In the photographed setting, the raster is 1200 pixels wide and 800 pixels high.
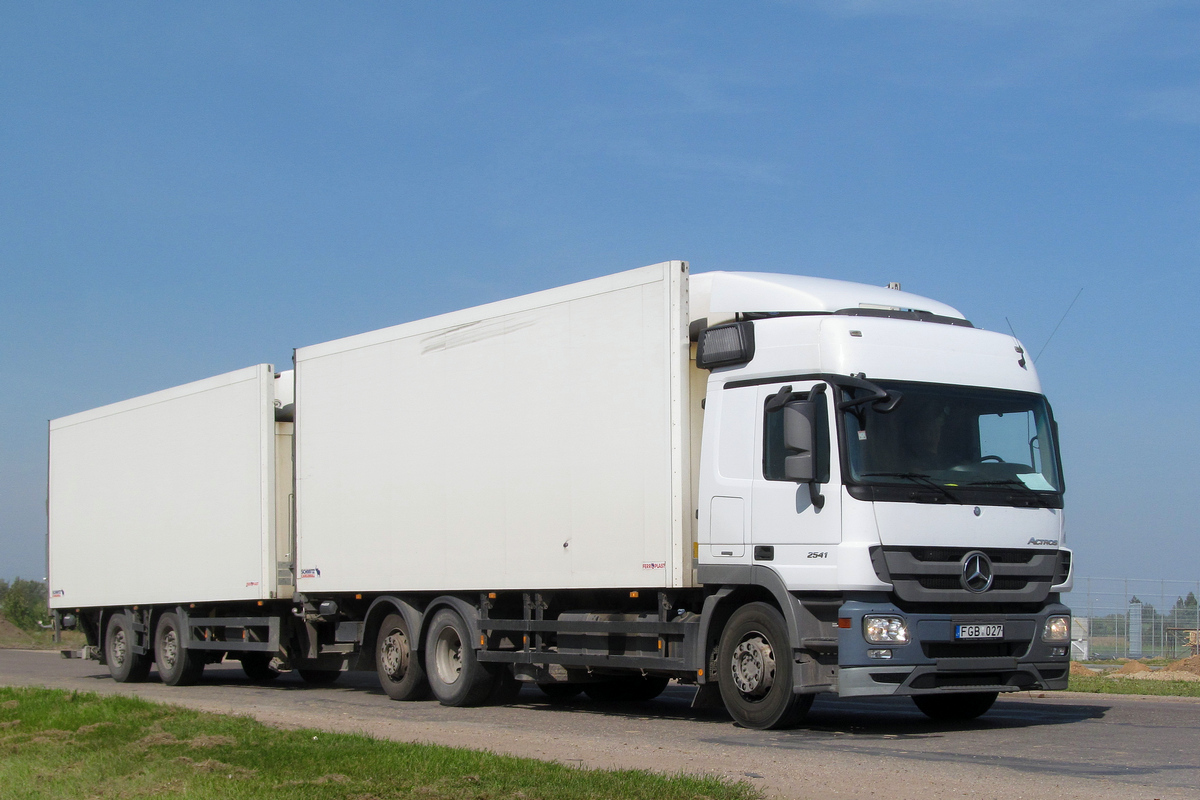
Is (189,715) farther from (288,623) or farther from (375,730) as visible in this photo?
(288,623)

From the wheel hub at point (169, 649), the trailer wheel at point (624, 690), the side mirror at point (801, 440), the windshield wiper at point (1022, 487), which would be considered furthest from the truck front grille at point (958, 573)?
the wheel hub at point (169, 649)

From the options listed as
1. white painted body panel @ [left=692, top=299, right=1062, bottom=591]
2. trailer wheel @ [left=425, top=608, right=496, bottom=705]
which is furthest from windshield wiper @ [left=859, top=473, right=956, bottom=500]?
trailer wheel @ [left=425, top=608, right=496, bottom=705]

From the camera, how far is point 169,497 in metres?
18.5

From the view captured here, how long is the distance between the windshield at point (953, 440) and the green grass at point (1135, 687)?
6.32 meters

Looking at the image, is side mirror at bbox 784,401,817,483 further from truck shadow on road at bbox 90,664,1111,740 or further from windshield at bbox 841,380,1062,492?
truck shadow on road at bbox 90,664,1111,740

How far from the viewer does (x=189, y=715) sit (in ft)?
39.2

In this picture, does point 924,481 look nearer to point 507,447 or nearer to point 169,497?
point 507,447

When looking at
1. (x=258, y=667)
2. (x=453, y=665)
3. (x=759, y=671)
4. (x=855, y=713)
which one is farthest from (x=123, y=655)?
(x=759, y=671)

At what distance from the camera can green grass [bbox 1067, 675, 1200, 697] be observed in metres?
16.4

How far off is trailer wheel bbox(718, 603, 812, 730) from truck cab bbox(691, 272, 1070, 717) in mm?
220

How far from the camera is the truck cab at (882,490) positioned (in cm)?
995

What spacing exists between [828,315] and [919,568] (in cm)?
215

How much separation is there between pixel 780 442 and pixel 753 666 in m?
1.82

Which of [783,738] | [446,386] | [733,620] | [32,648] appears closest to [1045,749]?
[783,738]
